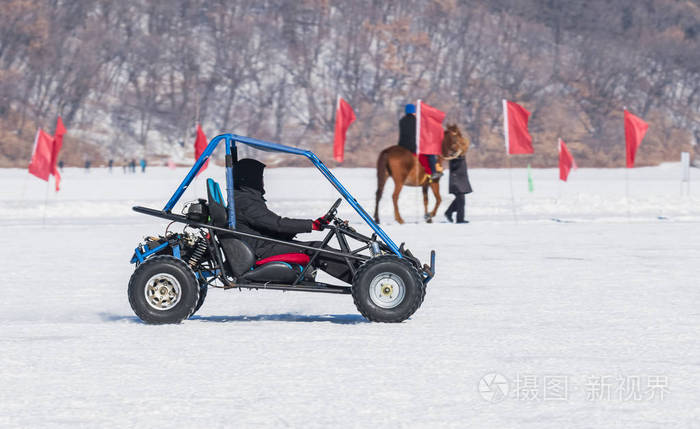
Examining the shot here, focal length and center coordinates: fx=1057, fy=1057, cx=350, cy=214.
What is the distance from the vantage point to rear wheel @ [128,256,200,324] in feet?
27.2

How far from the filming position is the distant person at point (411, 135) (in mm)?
24703

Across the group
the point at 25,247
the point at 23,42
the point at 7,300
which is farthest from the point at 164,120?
the point at 7,300

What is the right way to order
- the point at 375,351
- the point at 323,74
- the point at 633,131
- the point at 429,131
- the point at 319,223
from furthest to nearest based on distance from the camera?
the point at 323,74, the point at 633,131, the point at 429,131, the point at 319,223, the point at 375,351

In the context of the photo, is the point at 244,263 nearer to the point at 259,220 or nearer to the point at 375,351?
the point at 259,220

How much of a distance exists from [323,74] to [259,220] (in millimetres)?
83538

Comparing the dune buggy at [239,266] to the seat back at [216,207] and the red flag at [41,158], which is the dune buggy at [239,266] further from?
the red flag at [41,158]

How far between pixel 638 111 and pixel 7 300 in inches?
3531

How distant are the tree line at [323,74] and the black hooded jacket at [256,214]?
2728 inches

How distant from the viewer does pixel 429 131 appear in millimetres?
25375

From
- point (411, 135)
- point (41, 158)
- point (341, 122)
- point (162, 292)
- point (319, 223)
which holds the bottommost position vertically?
point (162, 292)

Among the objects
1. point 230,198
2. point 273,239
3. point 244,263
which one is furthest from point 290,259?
point 230,198

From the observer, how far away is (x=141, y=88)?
88.4m

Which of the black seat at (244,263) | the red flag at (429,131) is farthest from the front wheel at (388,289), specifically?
the red flag at (429,131)

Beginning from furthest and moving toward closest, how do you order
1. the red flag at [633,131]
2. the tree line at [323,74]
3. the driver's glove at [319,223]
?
1. the tree line at [323,74]
2. the red flag at [633,131]
3. the driver's glove at [319,223]
